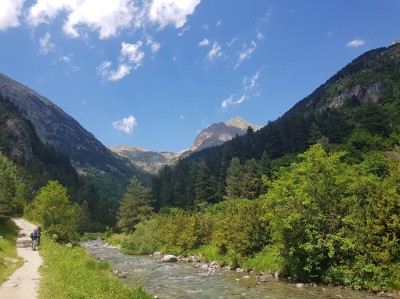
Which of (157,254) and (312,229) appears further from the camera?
(157,254)

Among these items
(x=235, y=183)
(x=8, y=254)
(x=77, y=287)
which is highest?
(x=235, y=183)

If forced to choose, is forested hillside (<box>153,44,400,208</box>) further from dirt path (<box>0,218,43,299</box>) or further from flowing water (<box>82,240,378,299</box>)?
dirt path (<box>0,218,43,299</box>)

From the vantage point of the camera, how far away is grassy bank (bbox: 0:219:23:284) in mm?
29486

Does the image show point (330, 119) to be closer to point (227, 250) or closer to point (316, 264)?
point (227, 250)

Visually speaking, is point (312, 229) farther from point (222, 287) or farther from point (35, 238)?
point (35, 238)

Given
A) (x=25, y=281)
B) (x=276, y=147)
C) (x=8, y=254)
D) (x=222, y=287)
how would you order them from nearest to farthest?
(x=25, y=281)
(x=222, y=287)
(x=8, y=254)
(x=276, y=147)

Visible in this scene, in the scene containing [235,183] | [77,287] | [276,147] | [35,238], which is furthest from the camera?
[276,147]

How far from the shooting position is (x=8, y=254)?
4091 centimetres

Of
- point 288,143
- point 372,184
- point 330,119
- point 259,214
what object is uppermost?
point 330,119

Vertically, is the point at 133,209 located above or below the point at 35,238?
above

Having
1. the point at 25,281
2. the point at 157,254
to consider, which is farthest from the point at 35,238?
the point at 157,254

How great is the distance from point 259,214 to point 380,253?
62.0ft

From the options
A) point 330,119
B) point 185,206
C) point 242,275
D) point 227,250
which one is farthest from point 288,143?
point 242,275

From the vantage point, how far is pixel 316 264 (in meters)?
34.6
